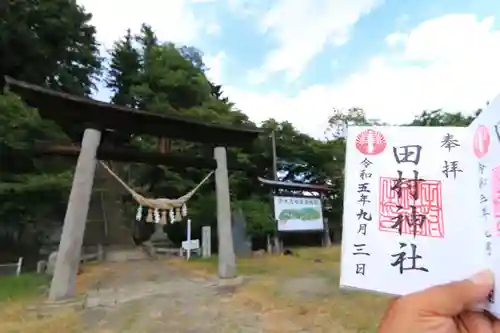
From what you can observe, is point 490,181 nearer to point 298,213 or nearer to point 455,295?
point 455,295

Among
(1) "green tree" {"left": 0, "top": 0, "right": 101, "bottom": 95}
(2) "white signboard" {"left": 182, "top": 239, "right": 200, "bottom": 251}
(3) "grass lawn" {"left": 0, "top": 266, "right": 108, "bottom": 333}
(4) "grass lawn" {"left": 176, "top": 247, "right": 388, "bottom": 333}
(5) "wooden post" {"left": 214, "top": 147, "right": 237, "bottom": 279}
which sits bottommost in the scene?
(3) "grass lawn" {"left": 0, "top": 266, "right": 108, "bottom": 333}

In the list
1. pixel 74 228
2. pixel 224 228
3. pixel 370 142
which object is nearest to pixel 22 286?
pixel 74 228

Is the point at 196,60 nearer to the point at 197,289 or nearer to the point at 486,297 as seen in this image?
the point at 197,289

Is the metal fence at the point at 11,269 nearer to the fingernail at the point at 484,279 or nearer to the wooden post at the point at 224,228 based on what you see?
the wooden post at the point at 224,228

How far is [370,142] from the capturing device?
757 millimetres

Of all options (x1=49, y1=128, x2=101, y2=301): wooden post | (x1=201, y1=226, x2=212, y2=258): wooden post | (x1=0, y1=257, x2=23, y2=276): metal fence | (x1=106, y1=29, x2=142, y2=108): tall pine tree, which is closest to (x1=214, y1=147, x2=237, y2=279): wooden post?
(x1=49, y1=128, x2=101, y2=301): wooden post

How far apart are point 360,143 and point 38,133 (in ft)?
26.9

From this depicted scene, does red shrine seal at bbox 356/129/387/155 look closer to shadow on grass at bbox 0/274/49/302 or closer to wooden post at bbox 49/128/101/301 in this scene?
wooden post at bbox 49/128/101/301

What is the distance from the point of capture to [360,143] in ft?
2.49

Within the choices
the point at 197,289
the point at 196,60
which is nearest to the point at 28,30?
the point at 196,60

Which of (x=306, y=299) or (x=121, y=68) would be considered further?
(x=121, y=68)

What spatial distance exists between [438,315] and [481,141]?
30 centimetres

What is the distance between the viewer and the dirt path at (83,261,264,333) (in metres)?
3.76

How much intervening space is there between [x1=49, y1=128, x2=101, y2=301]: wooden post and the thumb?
4.78 meters
